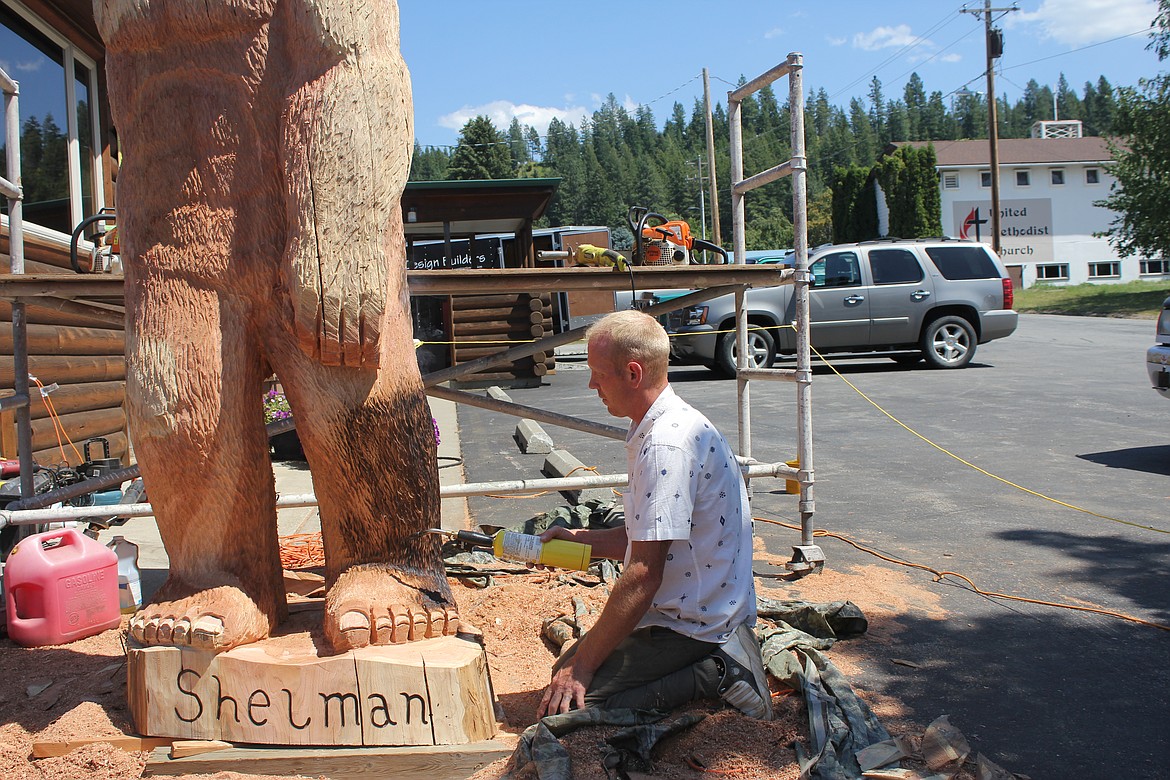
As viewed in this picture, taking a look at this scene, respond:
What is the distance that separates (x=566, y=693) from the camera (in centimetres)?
226

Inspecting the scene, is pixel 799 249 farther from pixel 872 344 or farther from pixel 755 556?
pixel 872 344

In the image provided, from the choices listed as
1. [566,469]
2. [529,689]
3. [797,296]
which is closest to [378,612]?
[529,689]

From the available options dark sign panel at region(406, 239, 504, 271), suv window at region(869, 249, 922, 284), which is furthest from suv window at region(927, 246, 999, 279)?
dark sign panel at region(406, 239, 504, 271)

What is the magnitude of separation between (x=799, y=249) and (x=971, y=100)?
116815 mm

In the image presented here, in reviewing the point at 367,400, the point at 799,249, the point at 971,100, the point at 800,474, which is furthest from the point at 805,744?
the point at 971,100

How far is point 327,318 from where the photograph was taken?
89.5 inches

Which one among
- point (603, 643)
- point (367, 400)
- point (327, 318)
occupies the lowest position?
point (603, 643)

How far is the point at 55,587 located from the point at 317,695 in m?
1.55

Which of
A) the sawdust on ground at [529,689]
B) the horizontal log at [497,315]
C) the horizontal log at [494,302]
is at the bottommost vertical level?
the sawdust on ground at [529,689]

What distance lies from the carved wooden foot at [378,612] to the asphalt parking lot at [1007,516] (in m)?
1.44

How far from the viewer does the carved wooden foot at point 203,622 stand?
2.31m

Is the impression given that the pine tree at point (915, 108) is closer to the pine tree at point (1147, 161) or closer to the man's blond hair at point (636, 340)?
the pine tree at point (1147, 161)

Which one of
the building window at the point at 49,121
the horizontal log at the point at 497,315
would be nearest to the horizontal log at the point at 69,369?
the building window at the point at 49,121

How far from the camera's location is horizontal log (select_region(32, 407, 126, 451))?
637 centimetres
